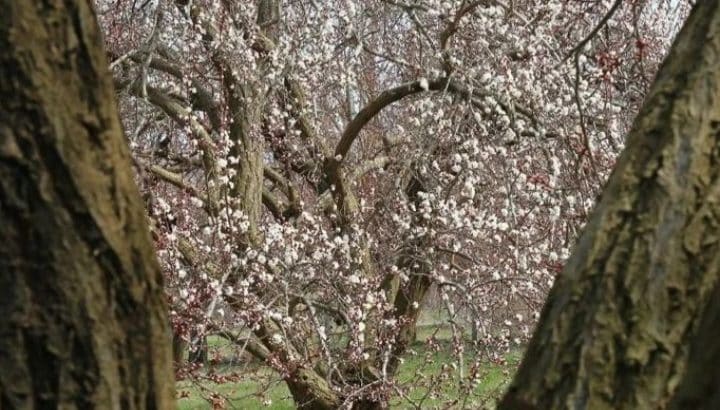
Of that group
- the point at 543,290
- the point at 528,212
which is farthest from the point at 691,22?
the point at 543,290

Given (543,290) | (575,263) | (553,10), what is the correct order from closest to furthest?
(575,263)
(553,10)
(543,290)

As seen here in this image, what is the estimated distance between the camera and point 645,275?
4.44 ft

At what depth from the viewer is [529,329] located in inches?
255

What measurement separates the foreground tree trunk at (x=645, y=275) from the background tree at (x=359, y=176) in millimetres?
3646

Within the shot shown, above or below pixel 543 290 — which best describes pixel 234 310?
below

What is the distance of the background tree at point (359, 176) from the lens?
18.1ft

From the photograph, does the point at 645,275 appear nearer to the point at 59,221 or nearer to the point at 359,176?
the point at 59,221

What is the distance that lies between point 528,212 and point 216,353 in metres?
2.11

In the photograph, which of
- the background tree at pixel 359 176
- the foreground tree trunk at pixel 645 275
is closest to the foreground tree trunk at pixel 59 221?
the foreground tree trunk at pixel 645 275

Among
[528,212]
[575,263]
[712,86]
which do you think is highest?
[528,212]

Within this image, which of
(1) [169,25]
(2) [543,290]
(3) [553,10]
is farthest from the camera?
(1) [169,25]

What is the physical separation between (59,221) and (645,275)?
0.84 metres

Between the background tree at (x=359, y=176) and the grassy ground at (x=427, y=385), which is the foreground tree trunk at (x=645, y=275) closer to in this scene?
the background tree at (x=359, y=176)

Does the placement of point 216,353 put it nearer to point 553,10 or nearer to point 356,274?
point 356,274
